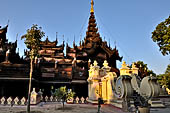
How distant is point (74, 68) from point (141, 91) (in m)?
18.1

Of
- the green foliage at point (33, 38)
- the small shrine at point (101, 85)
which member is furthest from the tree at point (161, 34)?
the green foliage at point (33, 38)

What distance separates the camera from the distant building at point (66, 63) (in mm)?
21375

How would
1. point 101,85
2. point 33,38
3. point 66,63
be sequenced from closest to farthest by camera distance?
point 33,38, point 101,85, point 66,63

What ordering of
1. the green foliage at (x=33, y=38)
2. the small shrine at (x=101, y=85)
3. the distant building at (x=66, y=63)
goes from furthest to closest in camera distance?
1. the distant building at (x=66, y=63)
2. the small shrine at (x=101, y=85)
3. the green foliage at (x=33, y=38)

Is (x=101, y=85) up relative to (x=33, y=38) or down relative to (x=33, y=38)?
down

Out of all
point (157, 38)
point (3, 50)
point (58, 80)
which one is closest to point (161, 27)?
point (157, 38)

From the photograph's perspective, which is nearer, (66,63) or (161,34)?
(161,34)

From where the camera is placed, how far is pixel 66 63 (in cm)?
3338

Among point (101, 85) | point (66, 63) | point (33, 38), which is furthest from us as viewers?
point (66, 63)

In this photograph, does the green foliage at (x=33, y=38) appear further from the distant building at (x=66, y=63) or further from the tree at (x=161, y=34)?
the tree at (x=161, y=34)

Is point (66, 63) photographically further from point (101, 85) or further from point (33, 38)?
point (33, 38)

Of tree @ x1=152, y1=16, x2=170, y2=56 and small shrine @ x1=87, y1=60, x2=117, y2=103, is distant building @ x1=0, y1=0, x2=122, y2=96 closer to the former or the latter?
small shrine @ x1=87, y1=60, x2=117, y2=103

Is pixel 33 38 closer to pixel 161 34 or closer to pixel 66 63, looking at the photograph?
pixel 161 34

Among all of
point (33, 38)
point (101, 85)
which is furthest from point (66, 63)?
point (33, 38)
